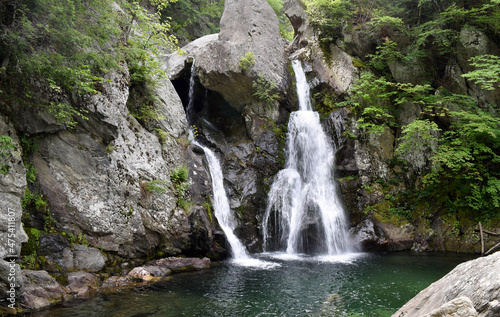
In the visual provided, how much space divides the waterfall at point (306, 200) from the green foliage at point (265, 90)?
146 cm

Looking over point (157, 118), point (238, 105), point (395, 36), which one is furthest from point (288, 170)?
point (395, 36)

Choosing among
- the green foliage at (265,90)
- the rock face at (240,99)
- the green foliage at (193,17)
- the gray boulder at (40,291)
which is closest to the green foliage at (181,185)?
the rock face at (240,99)

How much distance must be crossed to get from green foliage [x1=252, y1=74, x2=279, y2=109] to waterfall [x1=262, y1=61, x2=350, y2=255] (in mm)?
1462

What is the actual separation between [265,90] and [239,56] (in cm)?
212

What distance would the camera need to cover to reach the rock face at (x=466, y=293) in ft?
7.64

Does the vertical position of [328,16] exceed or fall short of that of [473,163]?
it exceeds it

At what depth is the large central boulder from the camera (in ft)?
49.0

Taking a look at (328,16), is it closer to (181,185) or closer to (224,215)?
(224,215)

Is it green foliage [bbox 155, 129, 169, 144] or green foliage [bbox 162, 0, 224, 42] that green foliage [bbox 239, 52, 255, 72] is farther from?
green foliage [bbox 162, 0, 224, 42]

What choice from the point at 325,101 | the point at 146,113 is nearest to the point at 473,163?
the point at 325,101

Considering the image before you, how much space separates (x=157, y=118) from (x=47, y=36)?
4454mm

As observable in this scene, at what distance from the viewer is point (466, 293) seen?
269cm

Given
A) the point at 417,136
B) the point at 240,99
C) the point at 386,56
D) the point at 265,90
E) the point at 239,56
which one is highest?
the point at 386,56

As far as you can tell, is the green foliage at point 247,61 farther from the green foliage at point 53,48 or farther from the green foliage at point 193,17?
the green foliage at point 193,17
